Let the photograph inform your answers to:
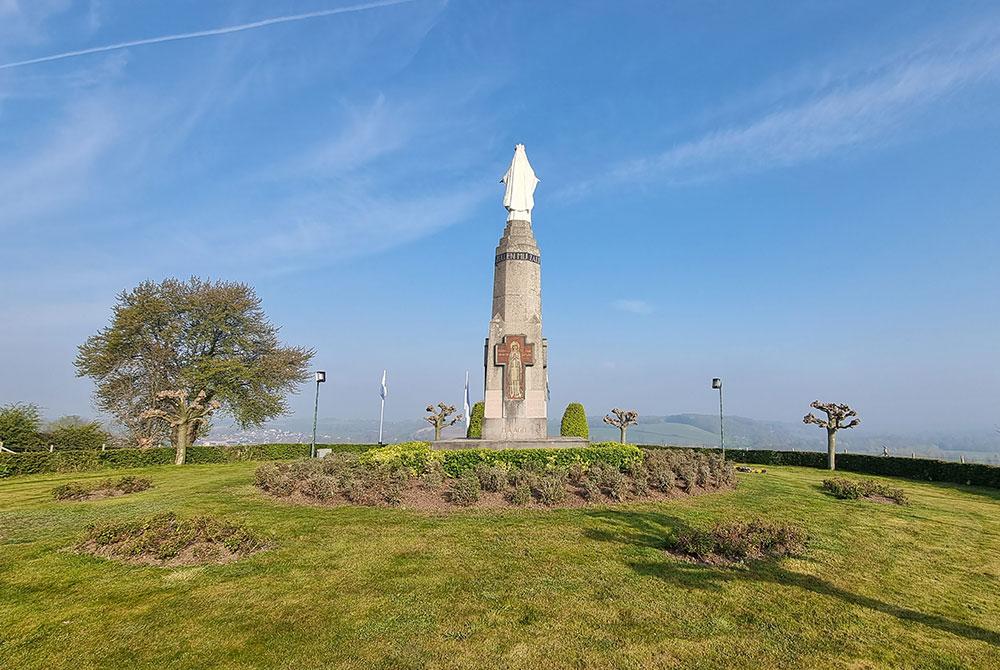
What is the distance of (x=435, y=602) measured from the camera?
769cm

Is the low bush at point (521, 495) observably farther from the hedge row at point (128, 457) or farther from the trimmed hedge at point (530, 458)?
the hedge row at point (128, 457)

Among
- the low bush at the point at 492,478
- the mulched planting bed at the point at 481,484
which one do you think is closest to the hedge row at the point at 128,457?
the mulched planting bed at the point at 481,484

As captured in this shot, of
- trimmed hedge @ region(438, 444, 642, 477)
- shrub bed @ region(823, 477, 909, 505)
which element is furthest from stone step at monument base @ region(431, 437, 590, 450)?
shrub bed @ region(823, 477, 909, 505)

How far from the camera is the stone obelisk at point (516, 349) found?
2150 centimetres

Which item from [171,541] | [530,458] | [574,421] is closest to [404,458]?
[530,458]

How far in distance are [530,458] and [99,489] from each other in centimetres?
1508

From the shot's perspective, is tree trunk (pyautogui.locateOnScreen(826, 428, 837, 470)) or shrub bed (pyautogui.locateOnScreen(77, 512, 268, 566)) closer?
shrub bed (pyautogui.locateOnScreen(77, 512, 268, 566))

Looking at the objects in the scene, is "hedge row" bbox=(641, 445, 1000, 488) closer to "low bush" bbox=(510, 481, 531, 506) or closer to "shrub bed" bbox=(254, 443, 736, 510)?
"shrub bed" bbox=(254, 443, 736, 510)

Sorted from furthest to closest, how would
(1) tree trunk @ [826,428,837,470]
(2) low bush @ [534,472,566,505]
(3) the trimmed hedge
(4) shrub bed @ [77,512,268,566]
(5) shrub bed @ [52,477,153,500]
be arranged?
(1) tree trunk @ [826,428,837,470], (3) the trimmed hedge, (5) shrub bed @ [52,477,153,500], (2) low bush @ [534,472,566,505], (4) shrub bed @ [77,512,268,566]

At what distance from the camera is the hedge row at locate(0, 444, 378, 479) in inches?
993

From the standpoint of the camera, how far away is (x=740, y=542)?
998 cm

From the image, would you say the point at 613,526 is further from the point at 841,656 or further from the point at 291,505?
the point at 291,505

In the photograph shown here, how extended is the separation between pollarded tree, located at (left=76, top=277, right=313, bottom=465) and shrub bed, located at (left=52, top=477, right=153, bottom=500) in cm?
1777

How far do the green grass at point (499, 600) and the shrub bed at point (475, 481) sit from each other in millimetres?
1527
